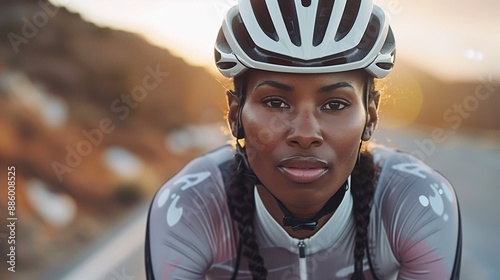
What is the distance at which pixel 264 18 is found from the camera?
6.62 feet

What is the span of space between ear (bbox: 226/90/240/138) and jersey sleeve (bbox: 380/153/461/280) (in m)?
0.65

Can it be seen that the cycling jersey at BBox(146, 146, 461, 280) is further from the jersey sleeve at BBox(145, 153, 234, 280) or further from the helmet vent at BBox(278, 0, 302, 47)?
the helmet vent at BBox(278, 0, 302, 47)

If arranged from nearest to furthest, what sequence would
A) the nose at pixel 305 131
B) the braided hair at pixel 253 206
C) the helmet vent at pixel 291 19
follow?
the nose at pixel 305 131 < the helmet vent at pixel 291 19 < the braided hair at pixel 253 206

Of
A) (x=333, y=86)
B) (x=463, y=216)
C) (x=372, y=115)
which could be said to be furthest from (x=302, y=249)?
(x=463, y=216)

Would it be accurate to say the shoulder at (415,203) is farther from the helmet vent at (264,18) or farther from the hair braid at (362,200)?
the helmet vent at (264,18)

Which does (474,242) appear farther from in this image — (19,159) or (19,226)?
(19,159)

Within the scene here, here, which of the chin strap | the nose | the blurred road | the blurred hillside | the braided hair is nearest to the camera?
the nose

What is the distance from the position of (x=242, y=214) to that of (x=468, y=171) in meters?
6.53

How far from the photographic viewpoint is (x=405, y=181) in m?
2.25

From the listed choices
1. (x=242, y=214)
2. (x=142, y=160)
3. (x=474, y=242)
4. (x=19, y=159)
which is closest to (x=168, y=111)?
(x=142, y=160)

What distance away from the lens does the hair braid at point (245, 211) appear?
220 cm

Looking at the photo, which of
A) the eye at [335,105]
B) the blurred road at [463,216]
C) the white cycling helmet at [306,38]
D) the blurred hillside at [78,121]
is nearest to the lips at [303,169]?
the eye at [335,105]

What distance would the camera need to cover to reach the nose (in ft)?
5.96

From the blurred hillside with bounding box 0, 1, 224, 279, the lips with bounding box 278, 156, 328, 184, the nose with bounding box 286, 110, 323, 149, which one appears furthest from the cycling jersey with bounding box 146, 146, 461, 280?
the blurred hillside with bounding box 0, 1, 224, 279
